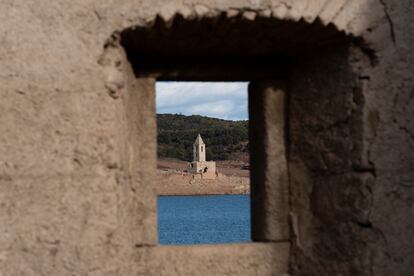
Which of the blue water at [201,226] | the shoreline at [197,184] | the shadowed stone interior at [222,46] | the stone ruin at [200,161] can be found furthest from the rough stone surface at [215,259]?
the shoreline at [197,184]

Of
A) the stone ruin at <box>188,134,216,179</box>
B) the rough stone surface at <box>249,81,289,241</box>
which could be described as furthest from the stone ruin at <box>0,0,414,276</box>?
the stone ruin at <box>188,134,216,179</box>

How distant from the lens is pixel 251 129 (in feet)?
11.7

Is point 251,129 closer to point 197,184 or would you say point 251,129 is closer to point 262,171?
point 262,171

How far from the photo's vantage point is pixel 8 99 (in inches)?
105

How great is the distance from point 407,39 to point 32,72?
1.52 metres

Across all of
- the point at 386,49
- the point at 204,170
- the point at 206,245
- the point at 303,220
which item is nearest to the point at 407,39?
the point at 386,49

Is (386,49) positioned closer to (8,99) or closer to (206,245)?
(206,245)

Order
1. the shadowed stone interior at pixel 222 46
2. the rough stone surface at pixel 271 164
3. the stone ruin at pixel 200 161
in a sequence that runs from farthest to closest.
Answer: the stone ruin at pixel 200 161
the rough stone surface at pixel 271 164
the shadowed stone interior at pixel 222 46

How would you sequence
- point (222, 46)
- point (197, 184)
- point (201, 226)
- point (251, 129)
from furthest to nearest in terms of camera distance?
point (197, 184) < point (201, 226) < point (251, 129) < point (222, 46)

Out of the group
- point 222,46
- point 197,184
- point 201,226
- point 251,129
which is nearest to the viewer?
point 222,46

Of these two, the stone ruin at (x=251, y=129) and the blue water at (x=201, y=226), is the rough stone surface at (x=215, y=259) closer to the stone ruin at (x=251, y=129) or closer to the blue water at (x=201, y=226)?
the stone ruin at (x=251, y=129)

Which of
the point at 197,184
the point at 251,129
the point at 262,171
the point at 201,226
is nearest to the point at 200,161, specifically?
the point at 201,226

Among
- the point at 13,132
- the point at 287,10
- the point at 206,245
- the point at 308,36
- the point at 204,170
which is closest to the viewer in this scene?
the point at 13,132

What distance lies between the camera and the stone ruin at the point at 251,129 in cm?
267
